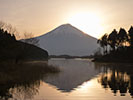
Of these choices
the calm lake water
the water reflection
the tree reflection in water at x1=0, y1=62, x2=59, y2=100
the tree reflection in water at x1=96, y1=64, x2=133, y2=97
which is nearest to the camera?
the calm lake water

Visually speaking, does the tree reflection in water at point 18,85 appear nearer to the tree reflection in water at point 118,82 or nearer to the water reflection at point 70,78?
the water reflection at point 70,78

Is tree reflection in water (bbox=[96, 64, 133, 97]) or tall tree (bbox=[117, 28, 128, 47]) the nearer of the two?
tree reflection in water (bbox=[96, 64, 133, 97])

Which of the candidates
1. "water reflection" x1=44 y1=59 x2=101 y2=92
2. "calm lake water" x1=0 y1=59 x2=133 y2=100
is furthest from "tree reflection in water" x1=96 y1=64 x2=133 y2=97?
"water reflection" x1=44 y1=59 x2=101 y2=92

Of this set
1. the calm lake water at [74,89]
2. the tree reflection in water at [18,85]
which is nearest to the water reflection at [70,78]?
the calm lake water at [74,89]

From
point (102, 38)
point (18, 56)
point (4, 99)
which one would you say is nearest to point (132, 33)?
point (102, 38)

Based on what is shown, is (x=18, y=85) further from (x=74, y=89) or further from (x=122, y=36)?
(x=122, y=36)

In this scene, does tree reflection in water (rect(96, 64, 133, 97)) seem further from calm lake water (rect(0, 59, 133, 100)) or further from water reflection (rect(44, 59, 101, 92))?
water reflection (rect(44, 59, 101, 92))

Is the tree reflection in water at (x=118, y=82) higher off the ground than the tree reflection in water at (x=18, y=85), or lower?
lower

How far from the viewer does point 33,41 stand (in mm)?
64312

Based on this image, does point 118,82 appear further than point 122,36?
No

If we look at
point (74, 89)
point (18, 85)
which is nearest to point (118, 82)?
point (74, 89)

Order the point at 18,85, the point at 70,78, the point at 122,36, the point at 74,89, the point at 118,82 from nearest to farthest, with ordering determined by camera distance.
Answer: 1. the point at 74,89
2. the point at 18,85
3. the point at 118,82
4. the point at 70,78
5. the point at 122,36

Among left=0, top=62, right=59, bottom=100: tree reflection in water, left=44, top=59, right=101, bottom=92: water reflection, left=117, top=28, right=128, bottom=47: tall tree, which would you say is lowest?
left=44, top=59, right=101, bottom=92: water reflection

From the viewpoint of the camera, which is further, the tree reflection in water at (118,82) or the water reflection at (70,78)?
the water reflection at (70,78)
